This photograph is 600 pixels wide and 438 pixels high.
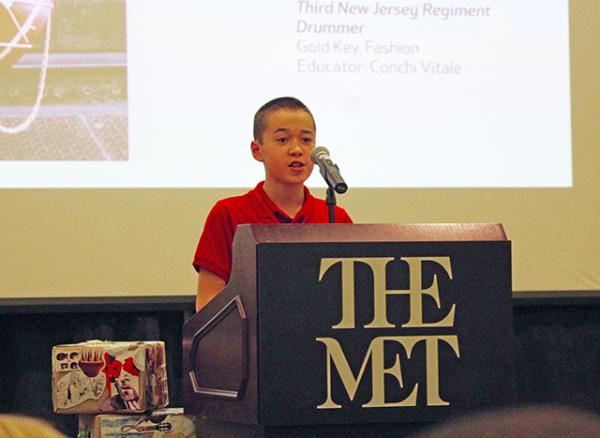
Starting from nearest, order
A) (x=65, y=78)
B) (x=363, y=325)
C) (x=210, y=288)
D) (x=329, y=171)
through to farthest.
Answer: (x=363, y=325) → (x=329, y=171) → (x=210, y=288) → (x=65, y=78)

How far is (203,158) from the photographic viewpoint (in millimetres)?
3322

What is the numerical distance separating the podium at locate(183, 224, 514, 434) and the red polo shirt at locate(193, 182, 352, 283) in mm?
351

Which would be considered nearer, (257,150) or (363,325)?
(363,325)

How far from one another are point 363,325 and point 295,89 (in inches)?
74.9

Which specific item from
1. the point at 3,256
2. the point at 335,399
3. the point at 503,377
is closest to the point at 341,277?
the point at 335,399

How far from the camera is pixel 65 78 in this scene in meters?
3.27

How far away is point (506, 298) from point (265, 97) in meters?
1.86

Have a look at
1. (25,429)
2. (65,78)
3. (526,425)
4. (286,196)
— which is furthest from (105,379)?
(526,425)

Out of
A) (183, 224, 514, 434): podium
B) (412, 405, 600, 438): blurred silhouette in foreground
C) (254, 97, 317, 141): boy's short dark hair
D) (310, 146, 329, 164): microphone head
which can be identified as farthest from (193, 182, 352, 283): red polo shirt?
(412, 405, 600, 438): blurred silhouette in foreground

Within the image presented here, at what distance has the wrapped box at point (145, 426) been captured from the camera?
2.16m

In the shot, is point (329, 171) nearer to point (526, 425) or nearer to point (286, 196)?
point (286, 196)

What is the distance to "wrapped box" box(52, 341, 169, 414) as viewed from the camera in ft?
7.20

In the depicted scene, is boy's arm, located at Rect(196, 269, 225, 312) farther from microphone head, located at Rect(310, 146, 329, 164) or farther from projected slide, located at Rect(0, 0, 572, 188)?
projected slide, located at Rect(0, 0, 572, 188)

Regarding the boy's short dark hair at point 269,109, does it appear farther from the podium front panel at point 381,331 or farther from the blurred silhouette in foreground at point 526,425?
the blurred silhouette in foreground at point 526,425
